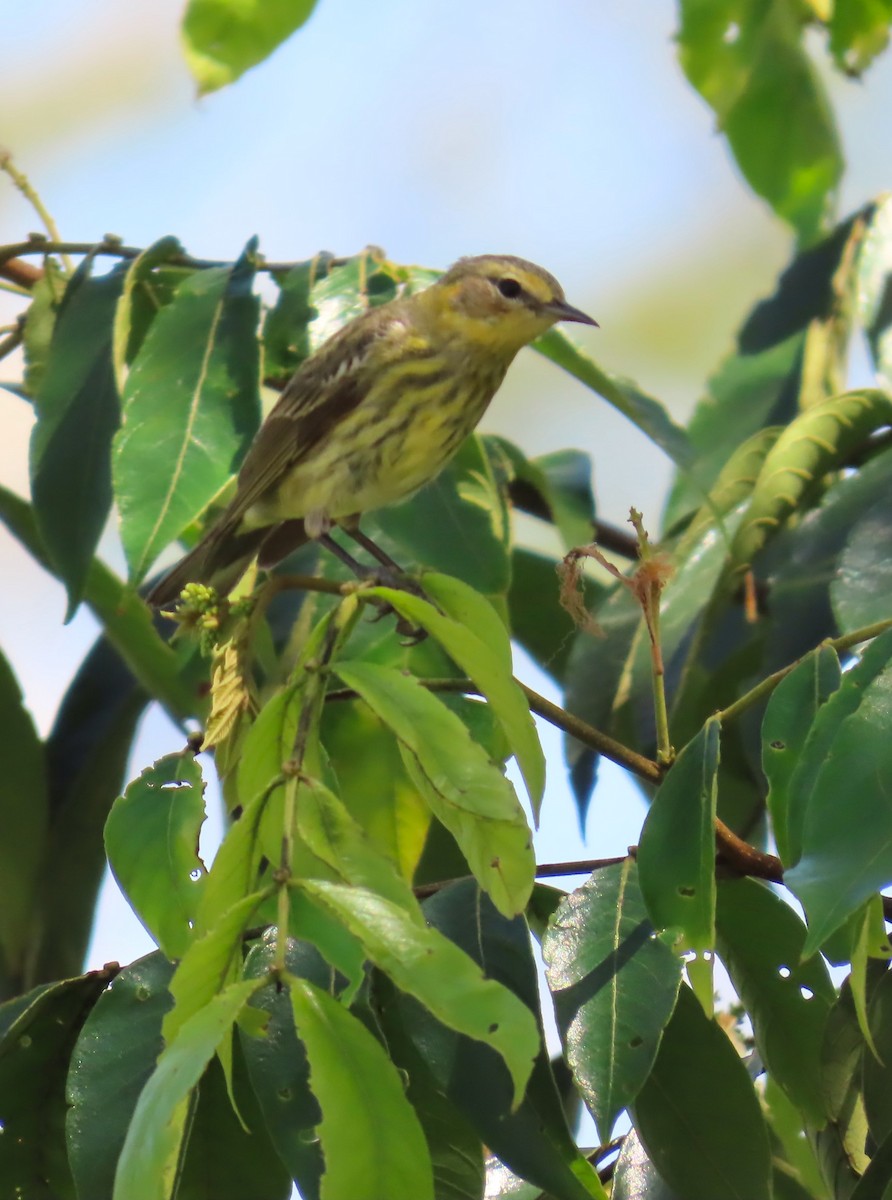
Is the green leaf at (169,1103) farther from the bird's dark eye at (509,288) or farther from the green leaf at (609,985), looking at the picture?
the bird's dark eye at (509,288)

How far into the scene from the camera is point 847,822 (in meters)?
1.23

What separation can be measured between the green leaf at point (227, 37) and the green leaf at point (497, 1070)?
1.78 meters

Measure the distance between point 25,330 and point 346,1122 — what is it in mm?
1886

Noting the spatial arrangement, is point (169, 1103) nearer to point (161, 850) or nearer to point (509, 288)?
point (161, 850)

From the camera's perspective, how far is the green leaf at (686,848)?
1.40 m

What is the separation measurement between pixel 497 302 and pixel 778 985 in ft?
6.31

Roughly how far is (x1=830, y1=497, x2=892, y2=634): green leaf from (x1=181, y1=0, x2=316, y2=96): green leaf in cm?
147

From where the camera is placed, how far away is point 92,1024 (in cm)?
160

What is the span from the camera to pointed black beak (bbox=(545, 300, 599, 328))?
302cm

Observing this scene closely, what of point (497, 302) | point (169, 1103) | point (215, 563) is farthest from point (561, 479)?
point (169, 1103)

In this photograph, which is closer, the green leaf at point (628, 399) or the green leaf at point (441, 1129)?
the green leaf at point (441, 1129)

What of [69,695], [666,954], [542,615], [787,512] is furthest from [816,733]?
[69,695]

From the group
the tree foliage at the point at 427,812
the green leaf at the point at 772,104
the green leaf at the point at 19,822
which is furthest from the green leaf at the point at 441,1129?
the green leaf at the point at 772,104

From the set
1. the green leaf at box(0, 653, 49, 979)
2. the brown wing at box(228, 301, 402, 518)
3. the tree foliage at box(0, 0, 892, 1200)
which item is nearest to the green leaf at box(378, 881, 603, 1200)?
the tree foliage at box(0, 0, 892, 1200)
